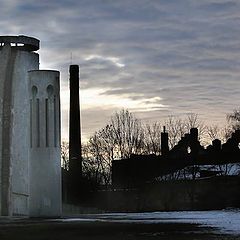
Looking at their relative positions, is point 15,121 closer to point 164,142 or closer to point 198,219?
point 198,219

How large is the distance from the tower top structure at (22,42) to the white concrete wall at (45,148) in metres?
5.66

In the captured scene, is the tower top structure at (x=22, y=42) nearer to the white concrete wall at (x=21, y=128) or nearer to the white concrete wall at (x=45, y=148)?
the white concrete wall at (x=21, y=128)

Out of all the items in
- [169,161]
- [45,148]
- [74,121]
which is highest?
[74,121]

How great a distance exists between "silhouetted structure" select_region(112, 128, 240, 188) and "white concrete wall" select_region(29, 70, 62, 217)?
3451 centimetres

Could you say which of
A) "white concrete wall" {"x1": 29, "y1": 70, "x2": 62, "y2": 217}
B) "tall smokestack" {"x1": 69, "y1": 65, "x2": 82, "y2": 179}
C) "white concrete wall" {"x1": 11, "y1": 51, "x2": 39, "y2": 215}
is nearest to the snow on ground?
"white concrete wall" {"x1": 29, "y1": 70, "x2": 62, "y2": 217}

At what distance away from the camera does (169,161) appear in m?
78.8

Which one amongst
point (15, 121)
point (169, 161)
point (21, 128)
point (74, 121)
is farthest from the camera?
point (169, 161)

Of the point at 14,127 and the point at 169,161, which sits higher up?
the point at 14,127

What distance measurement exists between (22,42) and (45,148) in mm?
9567

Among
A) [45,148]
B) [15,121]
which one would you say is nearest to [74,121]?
[15,121]

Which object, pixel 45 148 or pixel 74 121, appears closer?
pixel 45 148

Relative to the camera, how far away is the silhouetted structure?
7644 cm

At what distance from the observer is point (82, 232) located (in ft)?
78.5

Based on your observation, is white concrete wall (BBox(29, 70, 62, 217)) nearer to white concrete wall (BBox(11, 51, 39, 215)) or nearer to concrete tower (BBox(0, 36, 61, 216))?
concrete tower (BBox(0, 36, 61, 216))
